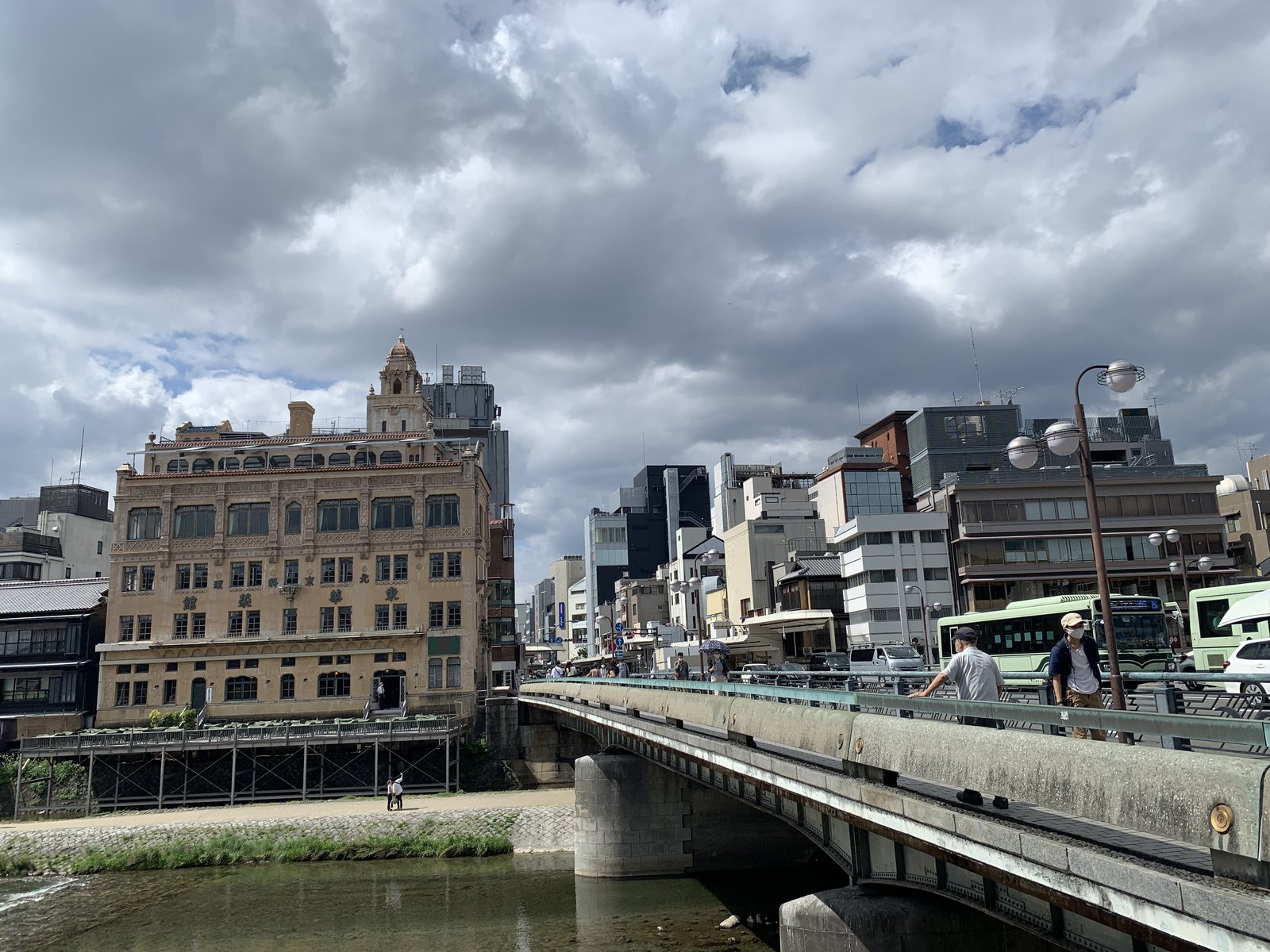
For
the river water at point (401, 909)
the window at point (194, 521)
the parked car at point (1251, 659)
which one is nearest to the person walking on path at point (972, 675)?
the parked car at point (1251, 659)

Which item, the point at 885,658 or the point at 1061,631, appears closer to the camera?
the point at 1061,631

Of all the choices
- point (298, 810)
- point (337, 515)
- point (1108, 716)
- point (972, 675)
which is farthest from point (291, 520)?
point (1108, 716)

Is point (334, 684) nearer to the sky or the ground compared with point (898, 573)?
nearer to the ground

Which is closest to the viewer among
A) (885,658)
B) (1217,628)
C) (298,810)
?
(1217,628)

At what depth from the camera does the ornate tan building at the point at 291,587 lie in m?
63.7

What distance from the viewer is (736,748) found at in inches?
692

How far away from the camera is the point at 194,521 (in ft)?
220

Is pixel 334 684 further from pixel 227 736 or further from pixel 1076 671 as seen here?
pixel 1076 671

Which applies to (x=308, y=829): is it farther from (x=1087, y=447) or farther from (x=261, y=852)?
(x=1087, y=447)

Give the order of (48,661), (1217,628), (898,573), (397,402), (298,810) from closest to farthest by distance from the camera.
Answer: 1. (1217,628)
2. (298,810)
3. (48,661)
4. (898,573)
5. (397,402)

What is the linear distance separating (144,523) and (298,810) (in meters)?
30.0

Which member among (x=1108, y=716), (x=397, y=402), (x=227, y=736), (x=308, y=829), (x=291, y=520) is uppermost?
(x=397, y=402)

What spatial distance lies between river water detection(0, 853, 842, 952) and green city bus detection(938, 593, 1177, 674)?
448 inches

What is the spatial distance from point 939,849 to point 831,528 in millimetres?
76706
